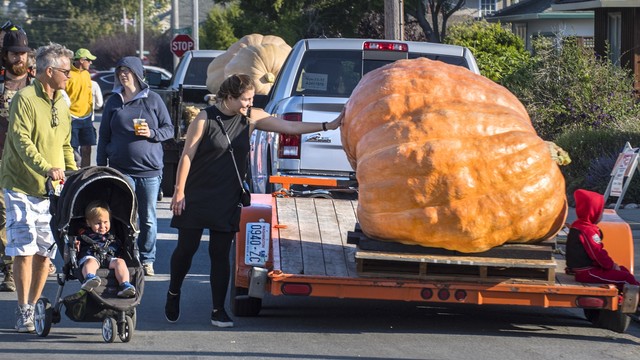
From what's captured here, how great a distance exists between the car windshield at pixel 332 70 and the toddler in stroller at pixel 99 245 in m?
4.16

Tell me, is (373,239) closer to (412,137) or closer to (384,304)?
(412,137)

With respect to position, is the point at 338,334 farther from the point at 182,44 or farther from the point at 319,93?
the point at 182,44

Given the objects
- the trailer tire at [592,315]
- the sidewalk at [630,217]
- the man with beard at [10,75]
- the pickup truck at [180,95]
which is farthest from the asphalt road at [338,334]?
the pickup truck at [180,95]

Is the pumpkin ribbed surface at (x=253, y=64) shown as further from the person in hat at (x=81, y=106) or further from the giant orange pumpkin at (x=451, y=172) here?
the giant orange pumpkin at (x=451, y=172)

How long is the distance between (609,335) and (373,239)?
2.04 metres

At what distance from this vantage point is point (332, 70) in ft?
40.4

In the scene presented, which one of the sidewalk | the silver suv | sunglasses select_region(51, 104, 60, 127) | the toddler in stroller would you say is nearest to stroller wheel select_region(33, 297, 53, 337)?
the toddler in stroller

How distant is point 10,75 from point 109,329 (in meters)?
3.17

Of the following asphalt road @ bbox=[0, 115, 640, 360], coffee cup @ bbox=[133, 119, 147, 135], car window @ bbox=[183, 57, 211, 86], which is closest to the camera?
asphalt road @ bbox=[0, 115, 640, 360]

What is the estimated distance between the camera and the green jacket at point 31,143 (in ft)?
27.7

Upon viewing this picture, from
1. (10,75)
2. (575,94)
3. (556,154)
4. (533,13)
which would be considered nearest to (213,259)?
(556,154)

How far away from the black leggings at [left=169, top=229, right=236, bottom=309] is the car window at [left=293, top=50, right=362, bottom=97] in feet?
12.4

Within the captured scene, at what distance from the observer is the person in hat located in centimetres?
1566

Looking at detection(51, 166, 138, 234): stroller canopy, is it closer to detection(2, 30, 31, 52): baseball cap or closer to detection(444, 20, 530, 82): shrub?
detection(2, 30, 31, 52): baseball cap
